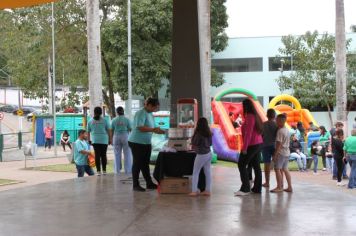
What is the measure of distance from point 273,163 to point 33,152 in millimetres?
14737

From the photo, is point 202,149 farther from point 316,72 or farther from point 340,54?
point 316,72

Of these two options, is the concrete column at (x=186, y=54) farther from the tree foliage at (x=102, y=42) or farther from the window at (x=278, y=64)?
the window at (x=278, y=64)

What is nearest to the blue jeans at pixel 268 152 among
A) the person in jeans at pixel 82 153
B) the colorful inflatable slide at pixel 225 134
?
the person in jeans at pixel 82 153

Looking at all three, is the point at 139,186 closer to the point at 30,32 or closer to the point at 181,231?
the point at 181,231

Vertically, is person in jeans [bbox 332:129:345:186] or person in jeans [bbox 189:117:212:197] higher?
person in jeans [bbox 189:117:212:197]

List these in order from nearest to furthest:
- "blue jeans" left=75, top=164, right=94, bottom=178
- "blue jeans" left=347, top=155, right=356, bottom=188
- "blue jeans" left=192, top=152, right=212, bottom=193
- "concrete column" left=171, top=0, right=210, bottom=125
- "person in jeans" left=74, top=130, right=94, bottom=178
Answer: "blue jeans" left=192, top=152, right=212, bottom=193 < "concrete column" left=171, top=0, right=210, bottom=125 < "person in jeans" left=74, top=130, right=94, bottom=178 < "blue jeans" left=75, top=164, right=94, bottom=178 < "blue jeans" left=347, top=155, right=356, bottom=188

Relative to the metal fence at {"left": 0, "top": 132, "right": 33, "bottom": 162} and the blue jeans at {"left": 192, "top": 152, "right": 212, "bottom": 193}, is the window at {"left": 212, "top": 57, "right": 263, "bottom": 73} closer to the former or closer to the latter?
the metal fence at {"left": 0, "top": 132, "right": 33, "bottom": 162}

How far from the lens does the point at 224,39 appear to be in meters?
41.1

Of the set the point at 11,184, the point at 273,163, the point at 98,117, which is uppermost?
the point at 98,117

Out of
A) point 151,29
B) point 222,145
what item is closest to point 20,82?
point 151,29

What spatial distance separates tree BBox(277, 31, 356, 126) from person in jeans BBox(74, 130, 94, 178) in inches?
1086

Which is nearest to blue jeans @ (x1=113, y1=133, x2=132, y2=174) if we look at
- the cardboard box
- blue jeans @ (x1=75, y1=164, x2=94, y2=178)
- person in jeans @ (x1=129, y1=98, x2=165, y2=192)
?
blue jeans @ (x1=75, y1=164, x2=94, y2=178)

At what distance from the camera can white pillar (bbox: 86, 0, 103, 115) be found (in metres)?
20.8

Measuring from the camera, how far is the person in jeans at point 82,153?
12711mm
